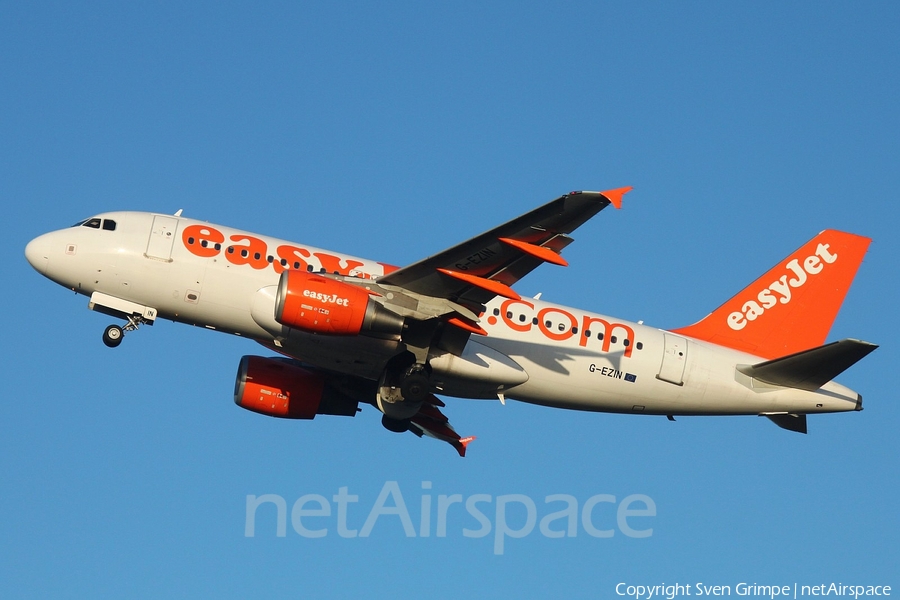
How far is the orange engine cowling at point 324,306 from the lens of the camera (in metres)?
31.2

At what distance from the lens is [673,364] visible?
120 feet

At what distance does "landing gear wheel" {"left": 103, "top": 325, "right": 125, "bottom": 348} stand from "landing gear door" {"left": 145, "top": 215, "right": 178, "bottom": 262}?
260 centimetres

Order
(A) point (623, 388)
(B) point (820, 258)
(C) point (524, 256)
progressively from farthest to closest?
1. (B) point (820, 258)
2. (A) point (623, 388)
3. (C) point (524, 256)

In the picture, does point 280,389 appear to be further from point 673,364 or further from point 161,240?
point 673,364

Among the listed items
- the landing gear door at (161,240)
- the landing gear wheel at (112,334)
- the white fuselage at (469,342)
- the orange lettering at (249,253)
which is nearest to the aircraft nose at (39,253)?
the white fuselage at (469,342)

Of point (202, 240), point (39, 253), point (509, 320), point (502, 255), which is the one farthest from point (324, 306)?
point (39, 253)

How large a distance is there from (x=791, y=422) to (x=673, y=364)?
483 centimetres

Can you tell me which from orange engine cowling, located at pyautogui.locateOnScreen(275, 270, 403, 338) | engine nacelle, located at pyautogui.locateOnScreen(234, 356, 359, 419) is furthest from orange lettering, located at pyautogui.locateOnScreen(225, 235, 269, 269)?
engine nacelle, located at pyautogui.locateOnScreen(234, 356, 359, 419)

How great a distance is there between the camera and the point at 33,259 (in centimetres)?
3494

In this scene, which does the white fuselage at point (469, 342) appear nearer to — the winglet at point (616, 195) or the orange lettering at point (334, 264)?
the orange lettering at point (334, 264)

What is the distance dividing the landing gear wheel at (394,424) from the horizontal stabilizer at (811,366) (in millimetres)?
11647

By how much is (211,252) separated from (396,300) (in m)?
6.02

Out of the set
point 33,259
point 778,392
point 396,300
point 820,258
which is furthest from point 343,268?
point 820,258

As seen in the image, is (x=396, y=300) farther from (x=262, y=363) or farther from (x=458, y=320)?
(x=262, y=363)
